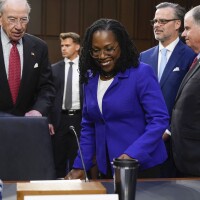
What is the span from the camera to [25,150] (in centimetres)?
203

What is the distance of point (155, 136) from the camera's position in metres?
1.90

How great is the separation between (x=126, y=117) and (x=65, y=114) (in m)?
2.85

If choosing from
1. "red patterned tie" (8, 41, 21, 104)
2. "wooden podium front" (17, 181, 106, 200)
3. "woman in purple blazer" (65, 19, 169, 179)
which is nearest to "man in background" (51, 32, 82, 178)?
"red patterned tie" (8, 41, 21, 104)

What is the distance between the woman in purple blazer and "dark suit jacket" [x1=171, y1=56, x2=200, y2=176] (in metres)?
0.39

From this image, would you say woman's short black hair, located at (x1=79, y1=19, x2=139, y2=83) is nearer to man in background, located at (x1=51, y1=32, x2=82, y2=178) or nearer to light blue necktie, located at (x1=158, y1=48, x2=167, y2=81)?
light blue necktie, located at (x1=158, y1=48, x2=167, y2=81)

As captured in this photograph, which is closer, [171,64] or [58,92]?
[171,64]

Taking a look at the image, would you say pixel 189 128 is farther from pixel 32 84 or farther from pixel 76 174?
pixel 32 84

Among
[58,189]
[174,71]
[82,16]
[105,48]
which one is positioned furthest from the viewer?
[82,16]

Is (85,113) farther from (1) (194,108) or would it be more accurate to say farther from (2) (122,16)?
(2) (122,16)

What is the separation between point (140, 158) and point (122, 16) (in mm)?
5718

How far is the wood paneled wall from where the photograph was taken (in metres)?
7.08

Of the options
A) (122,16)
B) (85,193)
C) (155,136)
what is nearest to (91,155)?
(155,136)

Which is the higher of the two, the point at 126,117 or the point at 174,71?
the point at 174,71

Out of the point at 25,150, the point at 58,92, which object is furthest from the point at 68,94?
the point at 25,150
